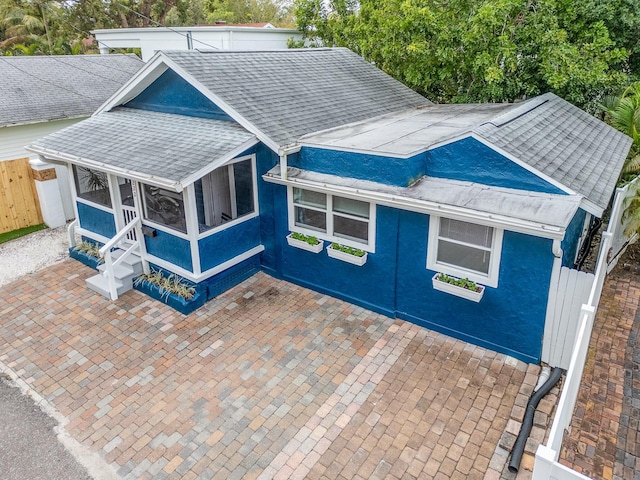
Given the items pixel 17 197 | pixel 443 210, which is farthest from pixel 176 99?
pixel 443 210

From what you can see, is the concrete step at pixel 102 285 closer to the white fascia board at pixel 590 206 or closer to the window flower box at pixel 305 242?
the window flower box at pixel 305 242

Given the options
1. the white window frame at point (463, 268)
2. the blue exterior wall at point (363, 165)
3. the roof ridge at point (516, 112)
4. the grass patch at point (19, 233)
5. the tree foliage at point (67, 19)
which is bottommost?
the grass patch at point (19, 233)

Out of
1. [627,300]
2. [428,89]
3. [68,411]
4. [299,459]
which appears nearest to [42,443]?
[68,411]

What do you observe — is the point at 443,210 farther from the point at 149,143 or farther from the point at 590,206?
the point at 149,143

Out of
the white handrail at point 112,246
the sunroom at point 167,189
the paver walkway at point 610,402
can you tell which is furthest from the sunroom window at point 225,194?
the paver walkway at point 610,402

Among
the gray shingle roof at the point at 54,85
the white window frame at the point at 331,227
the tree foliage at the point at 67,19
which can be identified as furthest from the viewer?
the tree foliage at the point at 67,19
